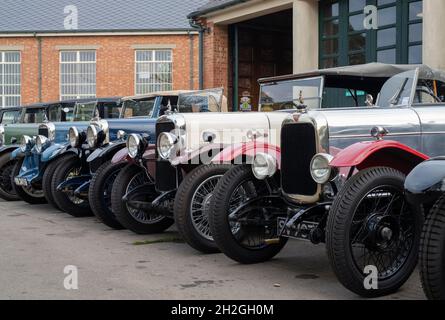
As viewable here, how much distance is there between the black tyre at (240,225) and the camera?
4.97 meters

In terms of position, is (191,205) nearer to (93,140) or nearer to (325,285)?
(325,285)

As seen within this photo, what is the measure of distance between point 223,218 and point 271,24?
37.5 feet

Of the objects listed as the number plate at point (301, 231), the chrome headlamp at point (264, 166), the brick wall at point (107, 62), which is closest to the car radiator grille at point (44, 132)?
the chrome headlamp at point (264, 166)

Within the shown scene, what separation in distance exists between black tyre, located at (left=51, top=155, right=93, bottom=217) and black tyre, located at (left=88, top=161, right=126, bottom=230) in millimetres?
1100

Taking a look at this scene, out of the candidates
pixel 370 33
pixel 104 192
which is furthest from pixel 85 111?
pixel 370 33

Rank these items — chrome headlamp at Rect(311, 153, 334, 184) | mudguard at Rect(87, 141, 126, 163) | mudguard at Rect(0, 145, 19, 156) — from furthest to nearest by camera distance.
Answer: mudguard at Rect(0, 145, 19, 156) → mudguard at Rect(87, 141, 126, 163) → chrome headlamp at Rect(311, 153, 334, 184)

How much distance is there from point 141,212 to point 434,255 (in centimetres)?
382

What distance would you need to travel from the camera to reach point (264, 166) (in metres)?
4.92

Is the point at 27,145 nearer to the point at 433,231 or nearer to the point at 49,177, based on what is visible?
the point at 49,177

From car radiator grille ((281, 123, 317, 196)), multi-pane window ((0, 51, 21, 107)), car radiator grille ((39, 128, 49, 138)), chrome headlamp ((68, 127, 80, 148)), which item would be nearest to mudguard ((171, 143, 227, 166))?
car radiator grille ((281, 123, 317, 196))

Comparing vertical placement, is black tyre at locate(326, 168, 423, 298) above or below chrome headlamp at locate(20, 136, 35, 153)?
below

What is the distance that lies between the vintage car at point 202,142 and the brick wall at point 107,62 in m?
12.2

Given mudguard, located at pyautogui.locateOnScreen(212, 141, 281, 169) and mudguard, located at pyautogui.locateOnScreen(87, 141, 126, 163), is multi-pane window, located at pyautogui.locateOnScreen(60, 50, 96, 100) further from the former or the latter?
mudguard, located at pyautogui.locateOnScreen(212, 141, 281, 169)

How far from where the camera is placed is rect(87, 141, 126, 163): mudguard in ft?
23.9
